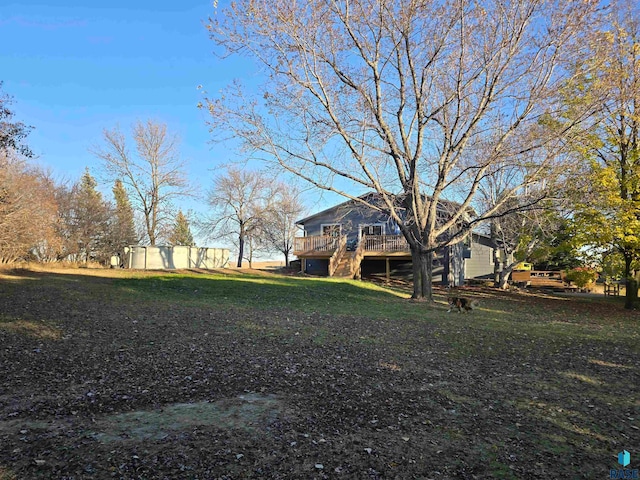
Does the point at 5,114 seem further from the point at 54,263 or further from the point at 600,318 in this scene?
the point at 600,318

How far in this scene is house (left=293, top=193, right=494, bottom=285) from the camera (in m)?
22.7

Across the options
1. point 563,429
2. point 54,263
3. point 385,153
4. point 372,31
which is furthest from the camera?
point 54,263

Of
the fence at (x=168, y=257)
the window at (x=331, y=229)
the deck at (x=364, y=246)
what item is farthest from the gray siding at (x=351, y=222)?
the fence at (x=168, y=257)

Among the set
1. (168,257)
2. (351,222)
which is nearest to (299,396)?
(351,222)

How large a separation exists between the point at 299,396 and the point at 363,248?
18.7 meters

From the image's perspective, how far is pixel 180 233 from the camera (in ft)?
123

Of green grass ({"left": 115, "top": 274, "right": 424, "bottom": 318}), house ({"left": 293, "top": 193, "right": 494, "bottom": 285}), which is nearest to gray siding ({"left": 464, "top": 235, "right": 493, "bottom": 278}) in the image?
house ({"left": 293, "top": 193, "right": 494, "bottom": 285})

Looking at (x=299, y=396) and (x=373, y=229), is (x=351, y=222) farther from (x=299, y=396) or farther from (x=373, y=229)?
(x=299, y=396)

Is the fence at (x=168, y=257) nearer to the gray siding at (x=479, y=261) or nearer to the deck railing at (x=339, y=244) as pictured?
the deck railing at (x=339, y=244)

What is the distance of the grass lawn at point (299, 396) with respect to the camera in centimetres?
308

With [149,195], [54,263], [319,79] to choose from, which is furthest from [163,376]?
[149,195]

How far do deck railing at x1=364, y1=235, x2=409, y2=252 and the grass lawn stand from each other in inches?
501

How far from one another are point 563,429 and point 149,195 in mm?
30097

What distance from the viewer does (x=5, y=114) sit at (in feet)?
34.7
